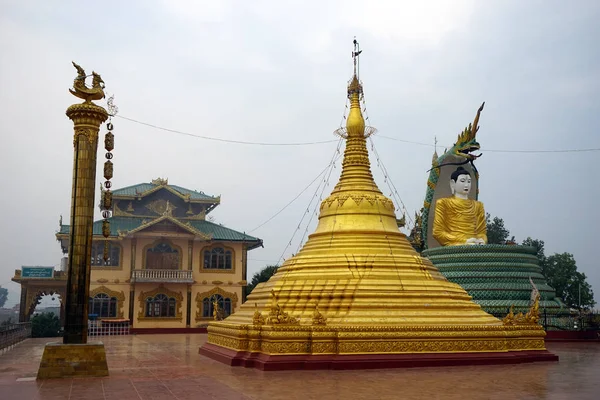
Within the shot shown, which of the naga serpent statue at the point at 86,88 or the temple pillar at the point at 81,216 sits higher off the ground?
the naga serpent statue at the point at 86,88

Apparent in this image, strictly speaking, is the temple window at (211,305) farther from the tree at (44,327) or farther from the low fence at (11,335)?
the low fence at (11,335)

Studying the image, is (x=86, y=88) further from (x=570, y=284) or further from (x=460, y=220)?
(x=570, y=284)

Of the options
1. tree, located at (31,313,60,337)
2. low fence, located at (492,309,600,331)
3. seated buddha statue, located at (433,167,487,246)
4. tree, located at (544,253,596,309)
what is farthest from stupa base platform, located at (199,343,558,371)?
tree, located at (544,253,596,309)

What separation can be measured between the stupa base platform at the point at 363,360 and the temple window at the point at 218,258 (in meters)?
25.2

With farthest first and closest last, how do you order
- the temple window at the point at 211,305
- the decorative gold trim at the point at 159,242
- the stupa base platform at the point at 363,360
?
the temple window at the point at 211,305 → the decorative gold trim at the point at 159,242 → the stupa base platform at the point at 363,360

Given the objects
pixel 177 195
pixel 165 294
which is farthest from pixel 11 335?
pixel 177 195

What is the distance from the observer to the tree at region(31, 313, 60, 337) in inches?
1351

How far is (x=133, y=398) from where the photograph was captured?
37.3 feet

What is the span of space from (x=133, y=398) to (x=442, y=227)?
23.0 meters

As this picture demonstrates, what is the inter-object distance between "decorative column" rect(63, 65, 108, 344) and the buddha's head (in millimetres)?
21122

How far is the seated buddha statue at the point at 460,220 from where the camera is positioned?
31.2 metres

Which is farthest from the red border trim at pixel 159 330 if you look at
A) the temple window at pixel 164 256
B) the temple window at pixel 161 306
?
the temple window at pixel 164 256

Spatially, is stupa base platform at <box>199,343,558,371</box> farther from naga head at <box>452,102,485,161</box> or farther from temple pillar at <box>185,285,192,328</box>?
temple pillar at <box>185,285,192,328</box>

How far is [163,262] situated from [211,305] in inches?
176
